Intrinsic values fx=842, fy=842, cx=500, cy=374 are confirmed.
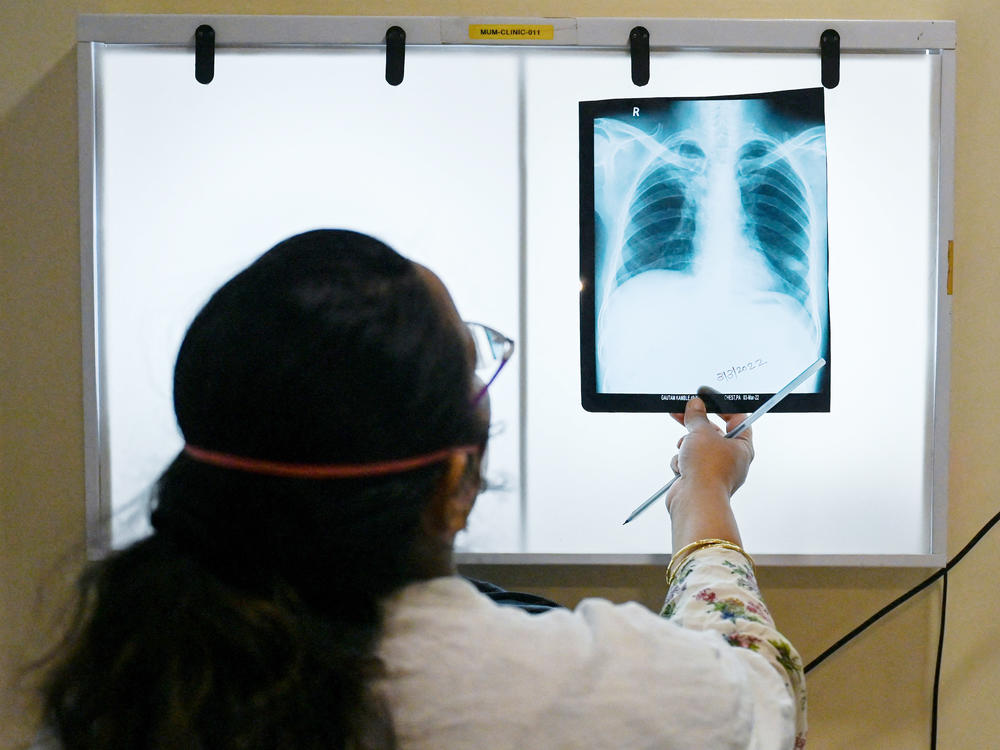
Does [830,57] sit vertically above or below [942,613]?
above

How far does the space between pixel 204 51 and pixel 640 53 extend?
1.80ft

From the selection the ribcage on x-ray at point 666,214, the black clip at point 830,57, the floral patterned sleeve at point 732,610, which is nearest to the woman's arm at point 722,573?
the floral patterned sleeve at point 732,610

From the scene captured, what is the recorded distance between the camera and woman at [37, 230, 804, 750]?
556 mm

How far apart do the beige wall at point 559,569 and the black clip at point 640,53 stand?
0.08 meters

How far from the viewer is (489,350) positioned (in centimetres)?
92

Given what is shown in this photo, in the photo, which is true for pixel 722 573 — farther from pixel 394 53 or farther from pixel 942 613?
pixel 394 53

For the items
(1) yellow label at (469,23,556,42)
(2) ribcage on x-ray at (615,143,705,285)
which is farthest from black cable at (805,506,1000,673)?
(1) yellow label at (469,23,556,42)

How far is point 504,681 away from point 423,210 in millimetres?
665

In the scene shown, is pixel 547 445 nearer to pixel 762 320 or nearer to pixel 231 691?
pixel 762 320

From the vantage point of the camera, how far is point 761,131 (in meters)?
1.06

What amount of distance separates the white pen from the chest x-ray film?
11 mm

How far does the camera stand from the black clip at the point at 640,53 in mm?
1062

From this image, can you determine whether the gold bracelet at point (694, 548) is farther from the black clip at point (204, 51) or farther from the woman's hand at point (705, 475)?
the black clip at point (204, 51)

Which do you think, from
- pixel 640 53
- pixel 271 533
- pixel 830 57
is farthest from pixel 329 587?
pixel 830 57
